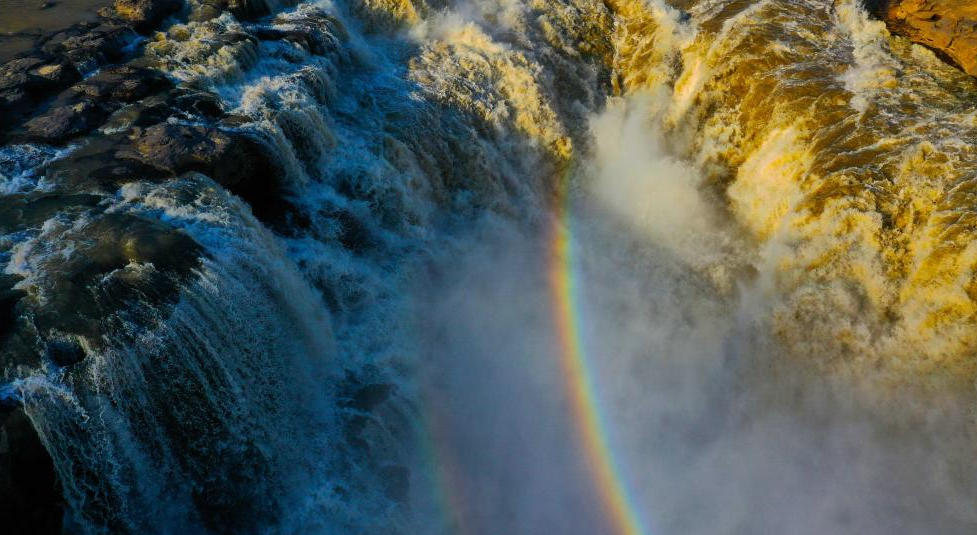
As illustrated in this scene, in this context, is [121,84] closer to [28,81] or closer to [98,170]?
[28,81]

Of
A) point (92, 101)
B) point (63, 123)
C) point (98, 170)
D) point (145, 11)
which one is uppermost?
point (145, 11)

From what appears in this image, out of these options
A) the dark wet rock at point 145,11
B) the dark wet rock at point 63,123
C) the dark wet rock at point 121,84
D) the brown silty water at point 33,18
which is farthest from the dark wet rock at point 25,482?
the dark wet rock at point 145,11

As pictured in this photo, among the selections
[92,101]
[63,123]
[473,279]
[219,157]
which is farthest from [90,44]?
[473,279]

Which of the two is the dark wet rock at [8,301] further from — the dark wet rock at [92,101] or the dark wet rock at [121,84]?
the dark wet rock at [121,84]

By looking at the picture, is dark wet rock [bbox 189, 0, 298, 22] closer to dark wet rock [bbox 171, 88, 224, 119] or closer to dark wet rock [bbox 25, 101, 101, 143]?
dark wet rock [bbox 171, 88, 224, 119]

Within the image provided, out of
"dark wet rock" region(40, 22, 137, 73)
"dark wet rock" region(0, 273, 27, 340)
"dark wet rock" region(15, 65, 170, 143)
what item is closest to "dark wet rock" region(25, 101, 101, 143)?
"dark wet rock" region(15, 65, 170, 143)
